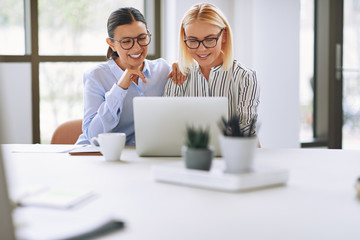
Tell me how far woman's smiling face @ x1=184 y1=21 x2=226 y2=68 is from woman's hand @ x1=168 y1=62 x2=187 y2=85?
11 cm

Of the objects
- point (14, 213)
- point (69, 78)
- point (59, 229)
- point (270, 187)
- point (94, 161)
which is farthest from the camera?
point (69, 78)

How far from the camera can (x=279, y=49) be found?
3922mm

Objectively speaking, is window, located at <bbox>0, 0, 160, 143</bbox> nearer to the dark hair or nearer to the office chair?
the office chair

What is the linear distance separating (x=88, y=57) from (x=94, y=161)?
2470mm

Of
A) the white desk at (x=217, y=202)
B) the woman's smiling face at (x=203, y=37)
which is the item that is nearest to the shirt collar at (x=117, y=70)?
the woman's smiling face at (x=203, y=37)

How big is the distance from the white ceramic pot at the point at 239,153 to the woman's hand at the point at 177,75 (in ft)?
3.78

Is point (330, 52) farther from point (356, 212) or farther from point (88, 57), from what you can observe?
point (356, 212)

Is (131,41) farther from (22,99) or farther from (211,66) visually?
(22,99)

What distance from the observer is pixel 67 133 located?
2.22 meters

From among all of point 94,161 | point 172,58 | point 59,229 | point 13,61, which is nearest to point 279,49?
point 172,58

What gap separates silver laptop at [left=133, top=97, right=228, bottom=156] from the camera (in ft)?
4.75

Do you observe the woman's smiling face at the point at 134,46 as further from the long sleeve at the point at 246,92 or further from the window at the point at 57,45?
the window at the point at 57,45

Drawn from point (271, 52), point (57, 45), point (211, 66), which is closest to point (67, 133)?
point (211, 66)

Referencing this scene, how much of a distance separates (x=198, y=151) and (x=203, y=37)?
3.69 feet
